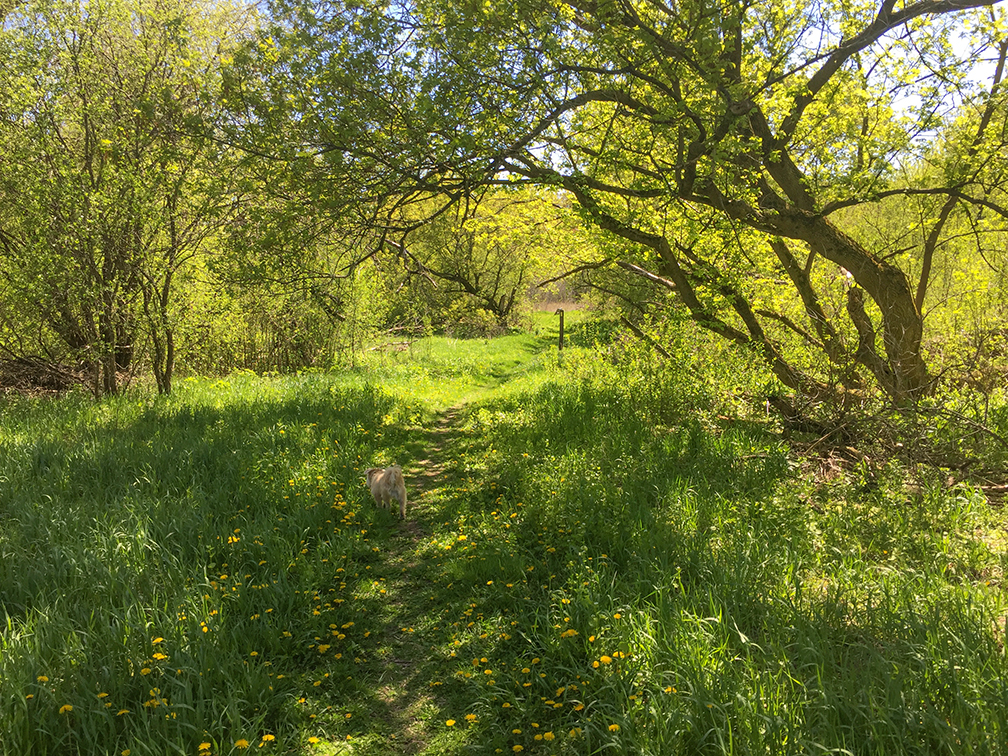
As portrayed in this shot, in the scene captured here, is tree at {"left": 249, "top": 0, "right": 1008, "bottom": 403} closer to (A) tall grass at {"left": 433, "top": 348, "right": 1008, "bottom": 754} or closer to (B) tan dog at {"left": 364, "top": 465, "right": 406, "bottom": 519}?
(A) tall grass at {"left": 433, "top": 348, "right": 1008, "bottom": 754}

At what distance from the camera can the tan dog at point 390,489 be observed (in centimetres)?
555

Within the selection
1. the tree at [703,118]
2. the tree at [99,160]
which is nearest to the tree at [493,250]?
the tree at [703,118]

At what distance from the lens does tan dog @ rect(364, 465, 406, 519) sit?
18.2ft

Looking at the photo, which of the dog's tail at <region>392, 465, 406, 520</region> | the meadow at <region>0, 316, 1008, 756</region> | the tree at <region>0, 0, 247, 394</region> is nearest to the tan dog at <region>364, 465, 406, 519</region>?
the dog's tail at <region>392, 465, 406, 520</region>

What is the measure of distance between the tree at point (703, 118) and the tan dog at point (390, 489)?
356 cm

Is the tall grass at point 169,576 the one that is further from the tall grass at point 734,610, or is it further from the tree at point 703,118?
the tree at point 703,118

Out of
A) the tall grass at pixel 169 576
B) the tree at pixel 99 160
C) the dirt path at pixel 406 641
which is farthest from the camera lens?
the tree at pixel 99 160

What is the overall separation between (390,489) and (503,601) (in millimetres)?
2088

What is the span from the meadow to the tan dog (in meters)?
→ 0.19

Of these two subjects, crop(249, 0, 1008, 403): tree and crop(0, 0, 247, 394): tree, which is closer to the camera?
crop(249, 0, 1008, 403): tree

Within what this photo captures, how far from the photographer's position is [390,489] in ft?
18.3

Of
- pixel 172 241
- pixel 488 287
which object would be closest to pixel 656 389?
pixel 172 241

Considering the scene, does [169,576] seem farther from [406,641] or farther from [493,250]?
[493,250]

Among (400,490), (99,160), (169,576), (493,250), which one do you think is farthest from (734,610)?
(493,250)
